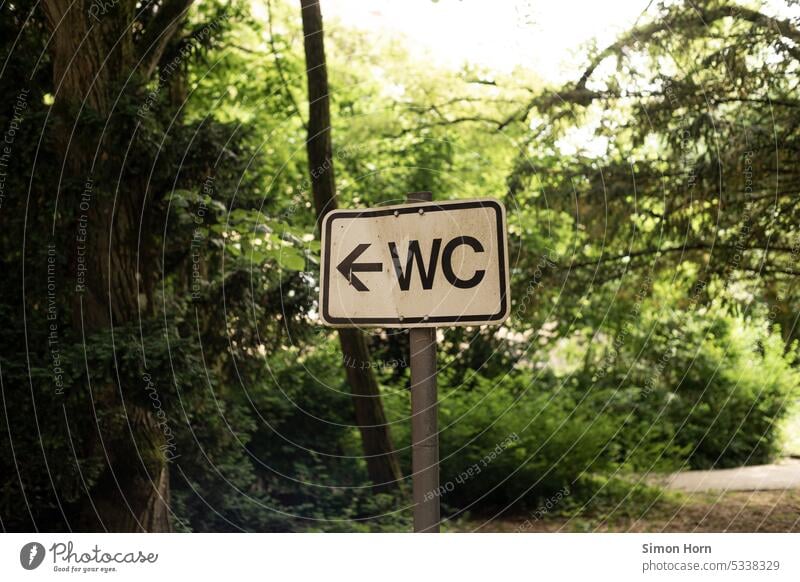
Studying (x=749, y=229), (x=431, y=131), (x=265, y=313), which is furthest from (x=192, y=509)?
(x=431, y=131)

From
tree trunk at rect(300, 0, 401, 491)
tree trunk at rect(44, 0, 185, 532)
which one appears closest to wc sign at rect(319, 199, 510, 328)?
tree trunk at rect(44, 0, 185, 532)

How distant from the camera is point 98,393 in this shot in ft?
14.7

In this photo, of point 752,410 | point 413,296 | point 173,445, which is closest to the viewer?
point 413,296

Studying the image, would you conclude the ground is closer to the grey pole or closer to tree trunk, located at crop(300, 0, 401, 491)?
tree trunk, located at crop(300, 0, 401, 491)

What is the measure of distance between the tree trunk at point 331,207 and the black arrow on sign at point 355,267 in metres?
4.13

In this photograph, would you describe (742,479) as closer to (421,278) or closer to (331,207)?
(331,207)

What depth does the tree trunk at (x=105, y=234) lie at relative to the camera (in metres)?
4.52

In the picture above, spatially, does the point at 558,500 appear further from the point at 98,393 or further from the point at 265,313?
the point at 98,393

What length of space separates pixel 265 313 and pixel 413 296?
4.05m

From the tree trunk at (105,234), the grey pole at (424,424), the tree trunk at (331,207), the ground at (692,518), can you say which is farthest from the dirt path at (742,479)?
the grey pole at (424,424)

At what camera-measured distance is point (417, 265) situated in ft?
7.53

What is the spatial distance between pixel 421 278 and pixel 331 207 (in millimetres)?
4635

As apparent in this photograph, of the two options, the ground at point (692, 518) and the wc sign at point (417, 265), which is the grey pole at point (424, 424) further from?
the ground at point (692, 518)

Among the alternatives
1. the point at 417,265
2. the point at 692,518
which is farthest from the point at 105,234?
the point at 692,518
